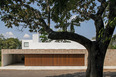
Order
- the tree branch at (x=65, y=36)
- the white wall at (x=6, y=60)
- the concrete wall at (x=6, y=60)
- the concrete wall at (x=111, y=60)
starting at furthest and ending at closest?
1. the white wall at (x=6, y=60)
2. the concrete wall at (x=6, y=60)
3. the concrete wall at (x=111, y=60)
4. the tree branch at (x=65, y=36)

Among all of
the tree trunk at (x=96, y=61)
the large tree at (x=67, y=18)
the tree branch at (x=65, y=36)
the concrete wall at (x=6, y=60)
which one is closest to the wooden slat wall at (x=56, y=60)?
the concrete wall at (x=6, y=60)

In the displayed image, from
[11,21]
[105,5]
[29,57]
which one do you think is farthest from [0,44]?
[105,5]

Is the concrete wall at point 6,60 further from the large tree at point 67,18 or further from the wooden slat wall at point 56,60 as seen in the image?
the large tree at point 67,18

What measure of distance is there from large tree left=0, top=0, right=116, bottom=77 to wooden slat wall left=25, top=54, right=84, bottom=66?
11391 millimetres

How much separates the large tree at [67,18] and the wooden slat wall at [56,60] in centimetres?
1139

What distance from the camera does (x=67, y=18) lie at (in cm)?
889

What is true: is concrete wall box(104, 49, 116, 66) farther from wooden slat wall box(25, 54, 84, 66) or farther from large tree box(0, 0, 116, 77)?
large tree box(0, 0, 116, 77)

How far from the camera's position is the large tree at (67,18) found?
608 centimetres

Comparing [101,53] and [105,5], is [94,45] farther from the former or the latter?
[105,5]

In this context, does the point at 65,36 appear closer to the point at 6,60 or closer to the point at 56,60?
the point at 56,60

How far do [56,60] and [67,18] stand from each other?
39.7 ft

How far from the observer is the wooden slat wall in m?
20.1

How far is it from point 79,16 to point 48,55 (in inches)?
471

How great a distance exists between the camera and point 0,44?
39.5 m
